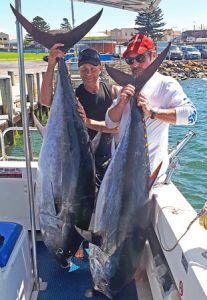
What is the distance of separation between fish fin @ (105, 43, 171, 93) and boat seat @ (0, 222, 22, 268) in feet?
3.55

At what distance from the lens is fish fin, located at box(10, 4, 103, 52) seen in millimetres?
2070

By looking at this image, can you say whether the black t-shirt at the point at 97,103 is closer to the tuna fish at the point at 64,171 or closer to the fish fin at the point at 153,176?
the tuna fish at the point at 64,171

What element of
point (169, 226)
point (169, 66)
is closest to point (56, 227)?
point (169, 226)

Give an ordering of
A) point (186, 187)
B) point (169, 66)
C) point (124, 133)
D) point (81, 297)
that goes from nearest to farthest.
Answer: point (124, 133), point (81, 297), point (186, 187), point (169, 66)

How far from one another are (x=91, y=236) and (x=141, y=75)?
0.97 m

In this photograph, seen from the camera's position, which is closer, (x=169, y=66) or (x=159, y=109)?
(x=159, y=109)

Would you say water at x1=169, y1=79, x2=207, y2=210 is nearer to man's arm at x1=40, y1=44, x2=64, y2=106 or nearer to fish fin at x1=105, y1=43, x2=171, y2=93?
man's arm at x1=40, y1=44, x2=64, y2=106

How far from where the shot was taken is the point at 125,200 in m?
2.15

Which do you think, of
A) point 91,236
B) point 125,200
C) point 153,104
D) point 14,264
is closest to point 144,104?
point 153,104

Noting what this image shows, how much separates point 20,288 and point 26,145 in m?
0.85

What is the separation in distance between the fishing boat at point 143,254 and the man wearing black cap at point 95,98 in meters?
0.36

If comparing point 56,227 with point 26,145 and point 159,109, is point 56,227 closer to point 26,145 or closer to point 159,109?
point 26,145

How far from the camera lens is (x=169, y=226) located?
203 cm

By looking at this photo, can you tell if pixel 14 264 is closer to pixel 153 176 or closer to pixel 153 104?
pixel 153 176
